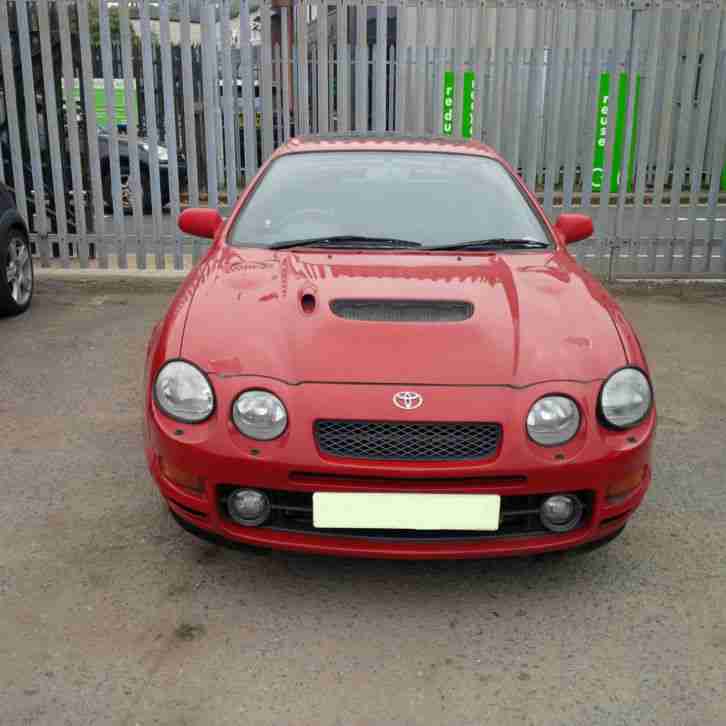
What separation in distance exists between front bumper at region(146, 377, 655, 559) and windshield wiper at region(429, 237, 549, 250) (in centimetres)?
113

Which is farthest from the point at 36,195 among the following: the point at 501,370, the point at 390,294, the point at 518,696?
the point at 518,696

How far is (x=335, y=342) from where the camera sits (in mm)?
2891

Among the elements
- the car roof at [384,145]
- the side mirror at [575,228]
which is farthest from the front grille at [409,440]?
the car roof at [384,145]

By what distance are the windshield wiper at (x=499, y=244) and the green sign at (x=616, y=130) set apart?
15.5ft

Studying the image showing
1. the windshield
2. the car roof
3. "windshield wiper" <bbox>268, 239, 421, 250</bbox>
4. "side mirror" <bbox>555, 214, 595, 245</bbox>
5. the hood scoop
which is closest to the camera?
the hood scoop

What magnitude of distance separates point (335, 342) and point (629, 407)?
1.00m

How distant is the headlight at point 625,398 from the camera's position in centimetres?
280

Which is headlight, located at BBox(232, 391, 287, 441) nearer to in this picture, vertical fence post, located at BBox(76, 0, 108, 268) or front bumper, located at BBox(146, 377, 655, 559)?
front bumper, located at BBox(146, 377, 655, 559)

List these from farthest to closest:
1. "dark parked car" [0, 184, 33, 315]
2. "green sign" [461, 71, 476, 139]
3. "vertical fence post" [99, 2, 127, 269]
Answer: "green sign" [461, 71, 476, 139]
"vertical fence post" [99, 2, 127, 269]
"dark parked car" [0, 184, 33, 315]

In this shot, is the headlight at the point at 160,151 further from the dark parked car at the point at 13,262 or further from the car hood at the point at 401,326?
the car hood at the point at 401,326

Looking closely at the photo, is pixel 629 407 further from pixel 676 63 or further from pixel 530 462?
pixel 676 63

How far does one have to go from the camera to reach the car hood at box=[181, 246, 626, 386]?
2.81 m

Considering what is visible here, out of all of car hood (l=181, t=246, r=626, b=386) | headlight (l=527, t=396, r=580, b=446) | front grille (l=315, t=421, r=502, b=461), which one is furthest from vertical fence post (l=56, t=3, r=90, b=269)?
headlight (l=527, t=396, r=580, b=446)

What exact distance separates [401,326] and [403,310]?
0.40ft
